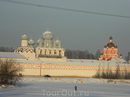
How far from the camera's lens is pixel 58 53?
5031cm

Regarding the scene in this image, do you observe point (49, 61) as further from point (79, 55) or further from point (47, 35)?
point (79, 55)

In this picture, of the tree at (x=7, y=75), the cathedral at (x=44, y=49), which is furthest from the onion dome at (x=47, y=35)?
the tree at (x=7, y=75)

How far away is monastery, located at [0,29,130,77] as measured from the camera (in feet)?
129

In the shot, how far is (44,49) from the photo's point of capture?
164 ft

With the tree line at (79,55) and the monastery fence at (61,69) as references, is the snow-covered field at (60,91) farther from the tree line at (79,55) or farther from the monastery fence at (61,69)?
the tree line at (79,55)

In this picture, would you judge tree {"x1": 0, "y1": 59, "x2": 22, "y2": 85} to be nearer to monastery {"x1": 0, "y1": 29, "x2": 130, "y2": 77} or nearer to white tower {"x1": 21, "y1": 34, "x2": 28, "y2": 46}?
monastery {"x1": 0, "y1": 29, "x2": 130, "y2": 77}

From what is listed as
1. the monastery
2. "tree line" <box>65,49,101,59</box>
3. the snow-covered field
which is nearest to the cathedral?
the monastery

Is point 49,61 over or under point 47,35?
under

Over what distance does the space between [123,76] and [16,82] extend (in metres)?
18.8

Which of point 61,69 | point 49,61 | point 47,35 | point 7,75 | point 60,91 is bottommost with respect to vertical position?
point 60,91

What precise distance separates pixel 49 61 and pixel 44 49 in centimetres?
814

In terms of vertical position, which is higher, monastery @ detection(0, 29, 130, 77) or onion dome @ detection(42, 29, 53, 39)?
onion dome @ detection(42, 29, 53, 39)

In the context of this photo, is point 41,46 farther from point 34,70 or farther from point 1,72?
point 1,72

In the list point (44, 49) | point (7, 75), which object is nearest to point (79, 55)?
point (44, 49)
